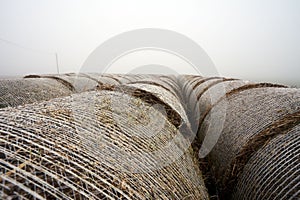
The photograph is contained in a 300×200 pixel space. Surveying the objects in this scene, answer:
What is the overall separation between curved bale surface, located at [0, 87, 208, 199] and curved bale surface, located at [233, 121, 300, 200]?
473 mm

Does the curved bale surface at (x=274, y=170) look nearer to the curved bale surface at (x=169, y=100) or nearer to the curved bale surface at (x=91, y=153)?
the curved bale surface at (x=91, y=153)

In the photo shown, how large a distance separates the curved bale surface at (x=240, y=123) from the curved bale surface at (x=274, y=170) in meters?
0.16

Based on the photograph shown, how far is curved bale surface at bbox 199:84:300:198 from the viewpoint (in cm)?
260

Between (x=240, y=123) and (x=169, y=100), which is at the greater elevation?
(x=169, y=100)

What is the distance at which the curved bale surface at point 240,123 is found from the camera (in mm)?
2600

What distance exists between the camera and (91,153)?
4.97 feet

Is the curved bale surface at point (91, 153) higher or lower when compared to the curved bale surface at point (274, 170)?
higher

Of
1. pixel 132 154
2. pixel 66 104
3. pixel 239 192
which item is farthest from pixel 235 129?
pixel 66 104

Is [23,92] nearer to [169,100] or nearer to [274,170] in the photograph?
[169,100]

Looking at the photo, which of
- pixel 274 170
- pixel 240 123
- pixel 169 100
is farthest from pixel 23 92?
pixel 274 170

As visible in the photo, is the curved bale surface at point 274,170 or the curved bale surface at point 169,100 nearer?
the curved bale surface at point 274,170

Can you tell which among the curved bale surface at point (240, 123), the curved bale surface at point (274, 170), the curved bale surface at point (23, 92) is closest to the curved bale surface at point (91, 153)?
the curved bale surface at point (274, 170)

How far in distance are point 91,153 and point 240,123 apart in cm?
208

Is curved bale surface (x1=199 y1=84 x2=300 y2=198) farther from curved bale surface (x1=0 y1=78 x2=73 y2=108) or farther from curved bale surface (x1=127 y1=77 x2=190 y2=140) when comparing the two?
curved bale surface (x1=0 y1=78 x2=73 y2=108)
